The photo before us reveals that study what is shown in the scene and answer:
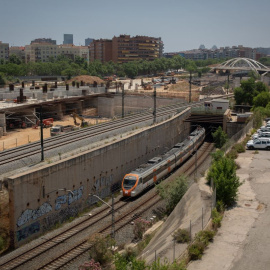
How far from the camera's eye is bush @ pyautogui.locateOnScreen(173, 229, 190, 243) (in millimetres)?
18641

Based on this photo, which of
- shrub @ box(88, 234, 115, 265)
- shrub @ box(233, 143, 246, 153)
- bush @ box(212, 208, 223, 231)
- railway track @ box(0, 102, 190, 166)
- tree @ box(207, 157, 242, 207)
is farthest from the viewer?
shrub @ box(233, 143, 246, 153)

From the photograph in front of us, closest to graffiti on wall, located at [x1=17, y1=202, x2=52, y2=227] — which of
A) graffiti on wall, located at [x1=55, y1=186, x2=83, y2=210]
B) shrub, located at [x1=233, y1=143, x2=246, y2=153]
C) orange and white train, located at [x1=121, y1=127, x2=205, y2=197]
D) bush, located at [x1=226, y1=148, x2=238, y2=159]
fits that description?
graffiti on wall, located at [x1=55, y1=186, x2=83, y2=210]

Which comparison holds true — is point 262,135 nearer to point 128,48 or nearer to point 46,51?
point 128,48

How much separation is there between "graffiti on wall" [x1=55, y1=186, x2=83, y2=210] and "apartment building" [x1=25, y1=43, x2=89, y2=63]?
154325 mm

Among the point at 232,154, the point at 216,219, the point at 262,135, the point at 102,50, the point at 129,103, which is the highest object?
the point at 102,50

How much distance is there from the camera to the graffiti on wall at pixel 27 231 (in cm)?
2329

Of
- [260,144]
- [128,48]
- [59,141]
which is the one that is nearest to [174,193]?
[59,141]

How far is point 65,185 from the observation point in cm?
2694

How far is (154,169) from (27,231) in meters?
12.5

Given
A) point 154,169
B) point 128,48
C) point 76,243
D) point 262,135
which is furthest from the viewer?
point 128,48

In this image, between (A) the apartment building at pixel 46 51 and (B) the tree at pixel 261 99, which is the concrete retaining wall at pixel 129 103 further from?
(A) the apartment building at pixel 46 51

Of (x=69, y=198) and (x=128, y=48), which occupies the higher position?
(x=128, y=48)

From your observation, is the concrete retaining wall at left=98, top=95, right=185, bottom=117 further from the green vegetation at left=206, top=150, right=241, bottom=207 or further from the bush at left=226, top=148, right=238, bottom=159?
the green vegetation at left=206, top=150, right=241, bottom=207

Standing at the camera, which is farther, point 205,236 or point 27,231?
point 27,231
